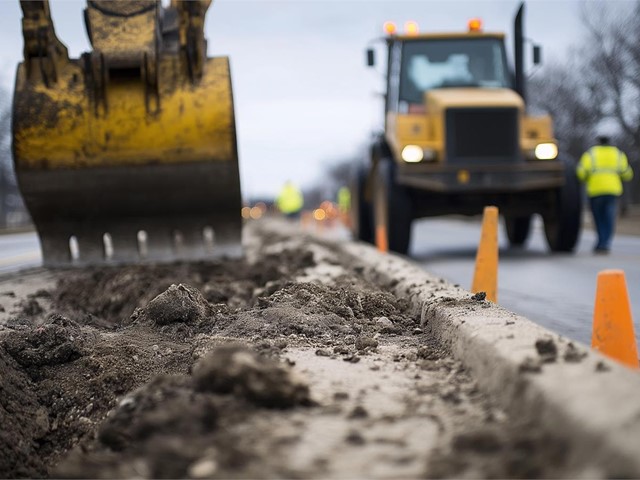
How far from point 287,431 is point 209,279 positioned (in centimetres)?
548

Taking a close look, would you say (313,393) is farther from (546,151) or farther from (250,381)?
(546,151)

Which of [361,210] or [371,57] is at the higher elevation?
[371,57]

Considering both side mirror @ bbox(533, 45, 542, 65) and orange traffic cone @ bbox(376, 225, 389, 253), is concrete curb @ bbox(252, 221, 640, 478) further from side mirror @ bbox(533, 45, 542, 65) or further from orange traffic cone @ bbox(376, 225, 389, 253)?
side mirror @ bbox(533, 45, 542, 65)

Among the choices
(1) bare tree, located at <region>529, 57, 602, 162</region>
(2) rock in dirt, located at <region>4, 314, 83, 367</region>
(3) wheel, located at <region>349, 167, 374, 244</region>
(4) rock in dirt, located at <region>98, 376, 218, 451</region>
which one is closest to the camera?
(4) rock in dirt, located at <region>98, 376, 218, 451</region>

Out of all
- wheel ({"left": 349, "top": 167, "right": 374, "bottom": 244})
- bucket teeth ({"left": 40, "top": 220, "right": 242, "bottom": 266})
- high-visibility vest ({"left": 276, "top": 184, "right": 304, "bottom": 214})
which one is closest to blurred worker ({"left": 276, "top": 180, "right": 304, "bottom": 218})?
high-visibility vest ({"left": 276, "top": 184, "right": 304, "bottom": 214})

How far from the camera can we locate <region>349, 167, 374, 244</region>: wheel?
14.7 m

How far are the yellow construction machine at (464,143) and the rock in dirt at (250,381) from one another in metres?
8.74

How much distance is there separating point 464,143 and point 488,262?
17.9ft

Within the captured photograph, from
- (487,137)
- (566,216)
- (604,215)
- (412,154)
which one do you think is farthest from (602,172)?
(412,154)

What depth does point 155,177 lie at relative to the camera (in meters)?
8.14

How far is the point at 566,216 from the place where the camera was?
39.4 feet

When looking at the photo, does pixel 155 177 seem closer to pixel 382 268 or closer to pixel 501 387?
pixel 382 268

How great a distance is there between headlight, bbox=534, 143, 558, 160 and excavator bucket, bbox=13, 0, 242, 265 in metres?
5.09

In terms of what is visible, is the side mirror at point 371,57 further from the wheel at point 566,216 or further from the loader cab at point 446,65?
the wheel at point 566,216
